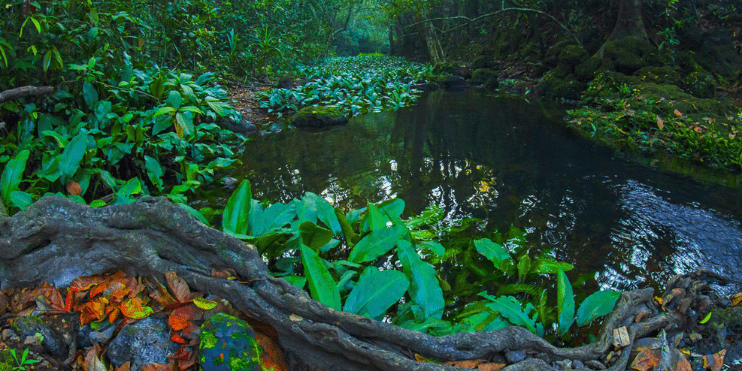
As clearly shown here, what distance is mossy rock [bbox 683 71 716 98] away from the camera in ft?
22.7

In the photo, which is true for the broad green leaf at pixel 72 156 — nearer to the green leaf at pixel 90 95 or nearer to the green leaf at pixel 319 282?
the green leaf at pixel 90 95

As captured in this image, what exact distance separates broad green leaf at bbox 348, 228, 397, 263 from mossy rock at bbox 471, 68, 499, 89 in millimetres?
10662

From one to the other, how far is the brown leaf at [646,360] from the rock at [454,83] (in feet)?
36.7

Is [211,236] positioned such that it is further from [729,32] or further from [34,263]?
[729,32]

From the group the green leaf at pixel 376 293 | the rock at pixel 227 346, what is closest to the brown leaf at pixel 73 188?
the rock at pixel 227 346

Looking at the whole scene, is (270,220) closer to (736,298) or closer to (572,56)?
(736,298)

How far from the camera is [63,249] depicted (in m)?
1.69

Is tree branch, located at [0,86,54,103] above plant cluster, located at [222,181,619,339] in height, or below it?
above

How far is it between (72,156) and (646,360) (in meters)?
2.99

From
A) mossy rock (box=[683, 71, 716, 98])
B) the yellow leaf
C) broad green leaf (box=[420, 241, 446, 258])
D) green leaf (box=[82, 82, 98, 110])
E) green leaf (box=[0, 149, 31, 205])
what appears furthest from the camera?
mossy rock (box=[683, 71, 716, 98])

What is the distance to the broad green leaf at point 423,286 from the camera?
5.83 feet

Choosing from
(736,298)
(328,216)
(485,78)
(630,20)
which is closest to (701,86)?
(630,20)

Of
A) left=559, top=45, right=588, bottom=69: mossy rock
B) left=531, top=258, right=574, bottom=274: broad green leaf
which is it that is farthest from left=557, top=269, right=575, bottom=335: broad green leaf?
left=559, top=45, right=588, bottom=69: mossy rock

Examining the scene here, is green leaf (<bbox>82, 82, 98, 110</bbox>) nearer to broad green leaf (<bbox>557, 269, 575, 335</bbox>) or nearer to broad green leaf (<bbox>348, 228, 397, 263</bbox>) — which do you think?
broad green leaf (<bbox>348, 228, 397, 263</bbox>)
